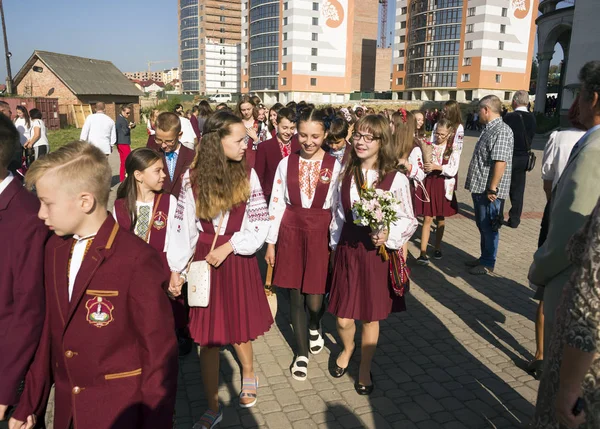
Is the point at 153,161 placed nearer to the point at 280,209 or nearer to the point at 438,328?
the point at 280,209

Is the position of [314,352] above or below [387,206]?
below

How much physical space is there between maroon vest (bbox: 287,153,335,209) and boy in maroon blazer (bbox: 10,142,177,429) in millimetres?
2236

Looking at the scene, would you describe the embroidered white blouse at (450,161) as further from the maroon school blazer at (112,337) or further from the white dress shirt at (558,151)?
the maroon school blazer at (112,337)

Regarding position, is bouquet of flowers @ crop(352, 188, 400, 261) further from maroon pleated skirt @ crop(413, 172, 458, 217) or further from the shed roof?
the shed roof

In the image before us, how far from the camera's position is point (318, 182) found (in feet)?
13.9

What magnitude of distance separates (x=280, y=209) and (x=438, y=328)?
234 cm

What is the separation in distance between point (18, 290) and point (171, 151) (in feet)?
12.6

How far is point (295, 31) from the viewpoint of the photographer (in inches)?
3337

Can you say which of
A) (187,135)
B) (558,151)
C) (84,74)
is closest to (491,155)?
(558,151)

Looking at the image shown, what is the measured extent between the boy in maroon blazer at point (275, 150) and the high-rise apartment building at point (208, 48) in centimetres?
12063

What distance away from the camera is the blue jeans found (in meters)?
6.67

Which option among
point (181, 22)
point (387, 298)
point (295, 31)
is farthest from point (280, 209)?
point (181, 22)

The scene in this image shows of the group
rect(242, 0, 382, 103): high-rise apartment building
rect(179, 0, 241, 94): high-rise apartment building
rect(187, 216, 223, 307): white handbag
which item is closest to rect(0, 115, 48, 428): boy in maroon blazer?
rect(187, 216, 223, 307): white handbag

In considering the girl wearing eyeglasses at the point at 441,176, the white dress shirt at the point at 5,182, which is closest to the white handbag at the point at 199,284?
the white dress shirt at the point at 5,182
